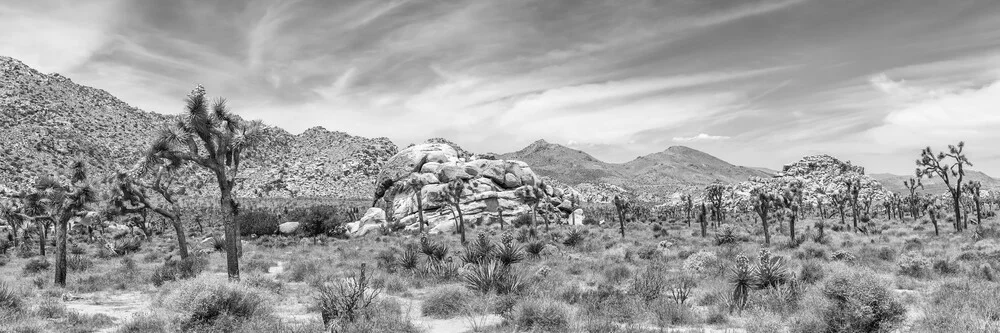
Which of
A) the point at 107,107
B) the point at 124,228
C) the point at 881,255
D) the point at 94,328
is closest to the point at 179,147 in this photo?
the point at 94,328

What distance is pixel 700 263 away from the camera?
64.8 feet

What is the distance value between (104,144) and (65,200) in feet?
251

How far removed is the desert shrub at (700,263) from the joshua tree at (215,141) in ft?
52.7

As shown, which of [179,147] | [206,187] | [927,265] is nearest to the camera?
[927,265]

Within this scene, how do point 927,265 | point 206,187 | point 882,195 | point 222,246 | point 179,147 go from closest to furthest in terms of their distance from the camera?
point 927,265, point 179,147, point 222,246, point 206,187, point 882,195

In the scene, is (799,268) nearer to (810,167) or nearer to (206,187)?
(206,187)

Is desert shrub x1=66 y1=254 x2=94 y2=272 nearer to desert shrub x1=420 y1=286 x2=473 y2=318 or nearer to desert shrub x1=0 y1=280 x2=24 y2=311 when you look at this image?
desert shrub x1=0 y1=280 x2=24 y2=311

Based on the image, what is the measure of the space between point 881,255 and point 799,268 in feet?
24.1

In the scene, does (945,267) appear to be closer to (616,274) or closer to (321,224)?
(616,274)

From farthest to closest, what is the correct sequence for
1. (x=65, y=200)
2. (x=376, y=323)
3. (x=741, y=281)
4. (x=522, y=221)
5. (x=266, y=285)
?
1. (x=522, y=221)
2. (x=65, y=200)
3. (x=266, y=285)
4. (x=741, y=281)
5. (x=376, y=323)

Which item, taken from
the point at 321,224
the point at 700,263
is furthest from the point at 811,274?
the point at 321,224

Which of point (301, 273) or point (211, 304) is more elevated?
point (211, 304)

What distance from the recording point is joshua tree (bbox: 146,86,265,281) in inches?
717

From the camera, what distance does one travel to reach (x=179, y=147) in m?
19.2
